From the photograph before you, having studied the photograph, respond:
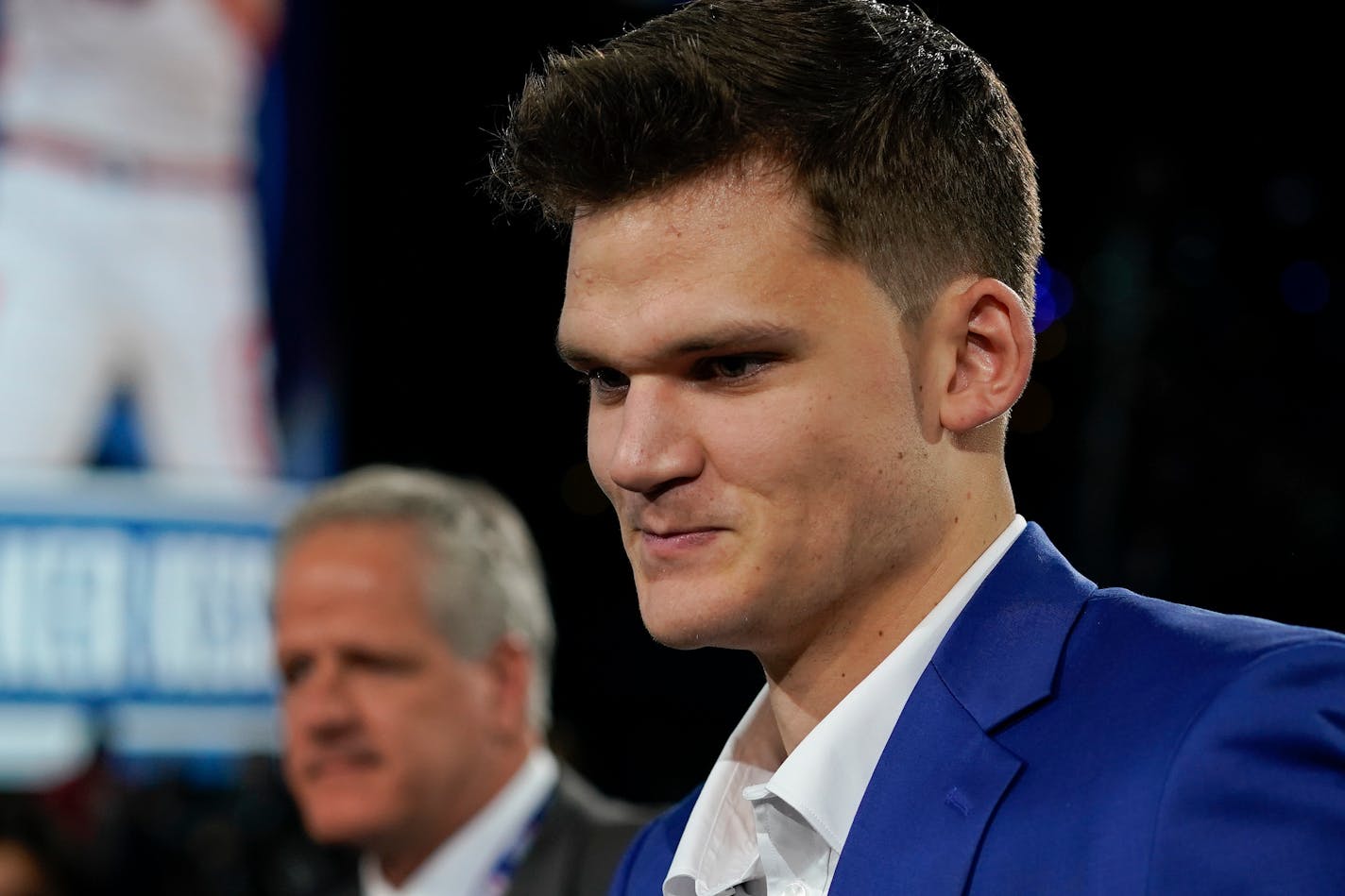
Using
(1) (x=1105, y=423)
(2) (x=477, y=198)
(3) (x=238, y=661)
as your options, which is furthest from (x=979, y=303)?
(2) (x=477, y=198)

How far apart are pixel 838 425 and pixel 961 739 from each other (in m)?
0.30

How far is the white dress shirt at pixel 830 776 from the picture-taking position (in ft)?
4.83

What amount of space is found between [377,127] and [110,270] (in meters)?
1.39

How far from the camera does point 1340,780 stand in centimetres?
121

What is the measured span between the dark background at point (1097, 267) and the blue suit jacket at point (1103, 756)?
3238mm

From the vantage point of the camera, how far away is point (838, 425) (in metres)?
1.47

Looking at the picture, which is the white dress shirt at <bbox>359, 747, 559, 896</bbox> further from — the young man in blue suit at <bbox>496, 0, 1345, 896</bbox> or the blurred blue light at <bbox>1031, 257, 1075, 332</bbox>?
the blurred blue light at <bbox>1031, 257, 1075, 332</bbox>

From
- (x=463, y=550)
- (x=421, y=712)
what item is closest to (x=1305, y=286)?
(x=463, y=550)

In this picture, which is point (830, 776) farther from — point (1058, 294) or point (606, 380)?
point (1058, 294)

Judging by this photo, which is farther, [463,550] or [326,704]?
[463,550]

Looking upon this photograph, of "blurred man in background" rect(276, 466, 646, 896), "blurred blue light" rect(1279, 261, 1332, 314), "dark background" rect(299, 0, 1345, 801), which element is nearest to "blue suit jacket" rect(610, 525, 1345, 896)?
"blurred man in background" rect(276, 466, 646, 896)

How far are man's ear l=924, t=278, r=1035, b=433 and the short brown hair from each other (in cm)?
3

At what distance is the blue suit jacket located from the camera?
3.89ft

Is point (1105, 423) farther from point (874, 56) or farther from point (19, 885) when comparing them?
point (874, 56)
